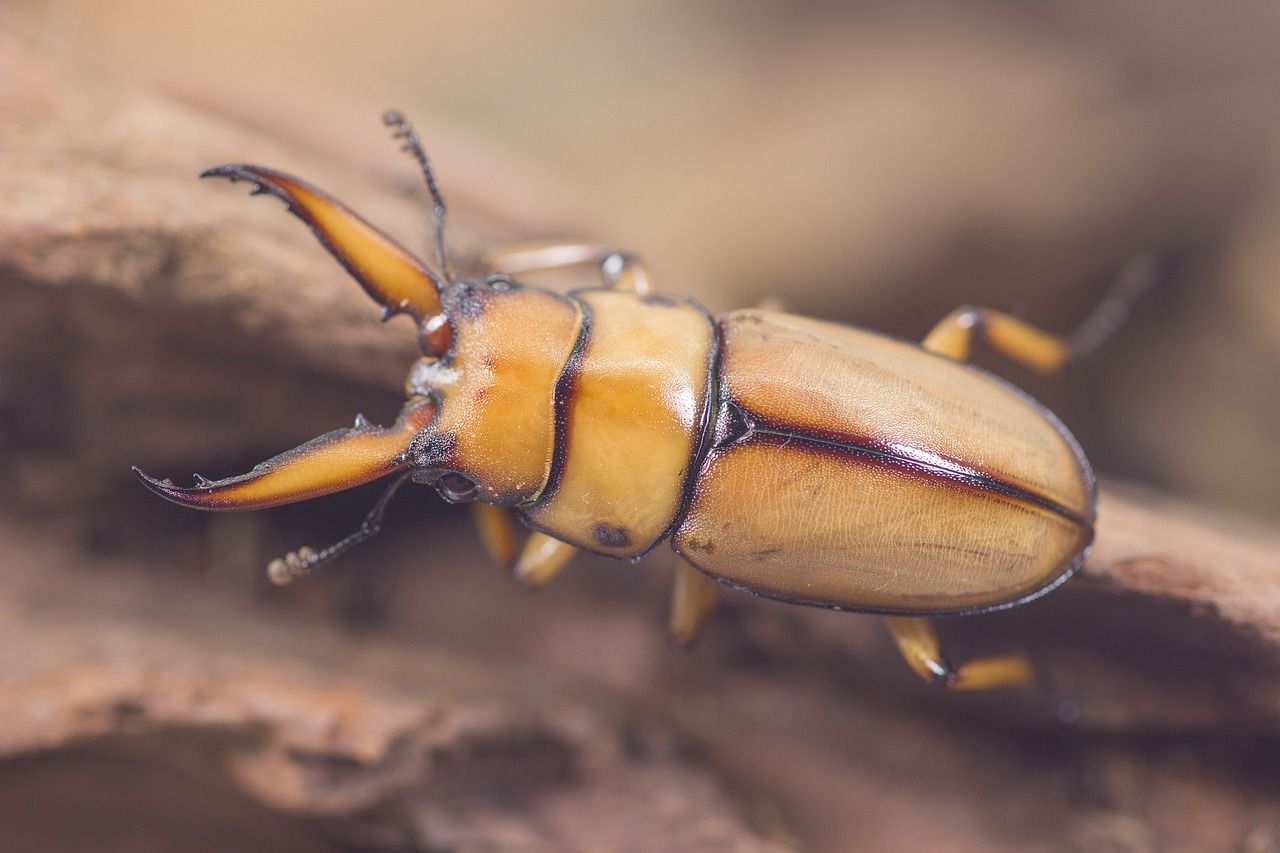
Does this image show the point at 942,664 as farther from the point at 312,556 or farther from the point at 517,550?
the point at 312,556

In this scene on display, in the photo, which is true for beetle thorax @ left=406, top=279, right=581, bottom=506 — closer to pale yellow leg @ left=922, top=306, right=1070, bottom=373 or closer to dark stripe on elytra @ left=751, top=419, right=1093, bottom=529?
dark stripe on elytra @ left=751, top=419, right=1093, bottom=529

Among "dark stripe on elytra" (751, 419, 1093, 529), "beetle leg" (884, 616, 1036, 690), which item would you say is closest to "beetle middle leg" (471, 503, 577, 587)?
"dark stripe on elytra" (751, 419, 1093, 529)

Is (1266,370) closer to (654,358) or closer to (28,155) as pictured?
(654,358)

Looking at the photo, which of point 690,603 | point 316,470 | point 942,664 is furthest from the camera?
point 690,603

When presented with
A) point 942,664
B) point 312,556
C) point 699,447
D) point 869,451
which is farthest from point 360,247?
point 942,664

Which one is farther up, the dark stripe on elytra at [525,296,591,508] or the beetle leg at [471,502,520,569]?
the dark stripe on elytra at [525,296,591,508]

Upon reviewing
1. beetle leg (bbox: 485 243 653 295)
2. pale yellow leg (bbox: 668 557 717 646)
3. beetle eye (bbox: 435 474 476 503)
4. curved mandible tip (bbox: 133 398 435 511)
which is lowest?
pale yellow leg (bbox: 668 557 717 646)
